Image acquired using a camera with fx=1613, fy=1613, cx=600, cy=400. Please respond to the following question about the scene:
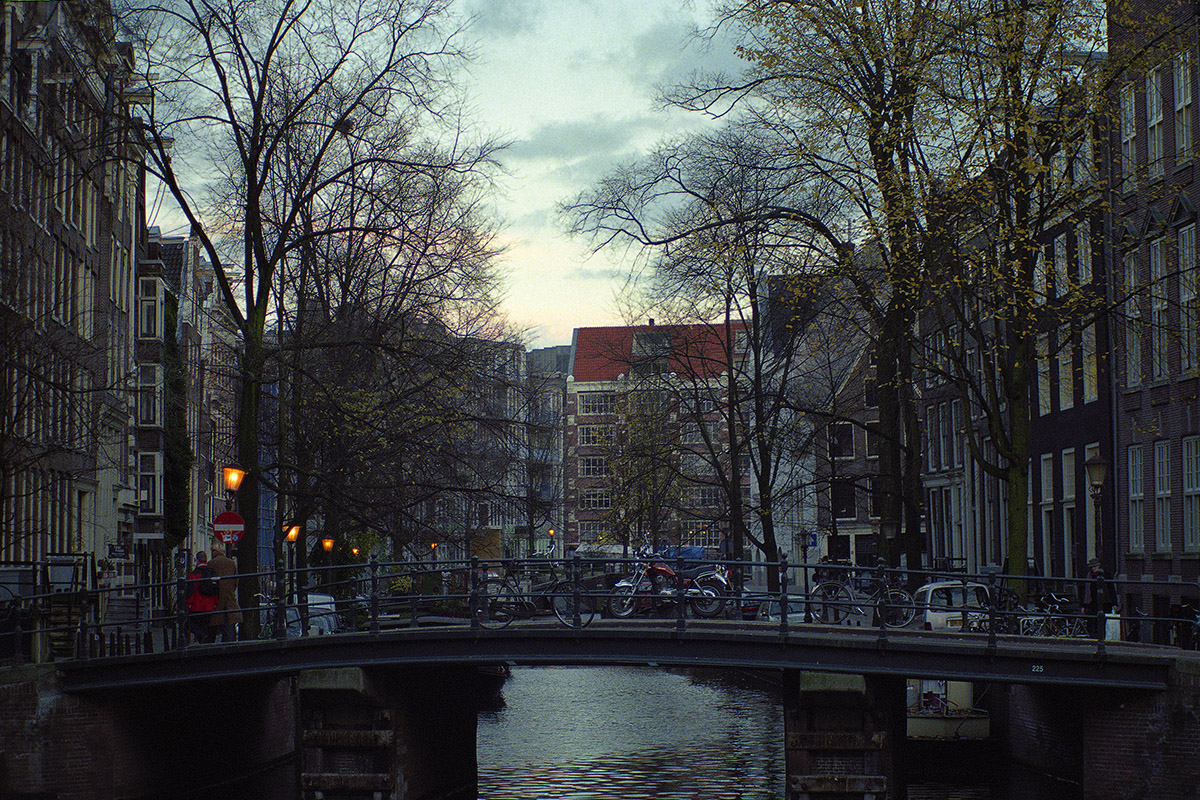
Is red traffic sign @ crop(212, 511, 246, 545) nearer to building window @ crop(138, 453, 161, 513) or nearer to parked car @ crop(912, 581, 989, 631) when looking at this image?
parked car @ crop(912, 581, 989, 631)

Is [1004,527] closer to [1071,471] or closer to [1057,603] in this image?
[1071,471]

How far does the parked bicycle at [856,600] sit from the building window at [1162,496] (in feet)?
32.5

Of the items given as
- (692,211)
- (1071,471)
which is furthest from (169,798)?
(1071,471)

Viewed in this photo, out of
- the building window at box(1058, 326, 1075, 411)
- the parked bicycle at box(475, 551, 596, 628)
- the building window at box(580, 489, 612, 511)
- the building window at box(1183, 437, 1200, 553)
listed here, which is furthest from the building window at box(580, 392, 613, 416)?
the parked bicycle at box(475, 551, 596, 628)

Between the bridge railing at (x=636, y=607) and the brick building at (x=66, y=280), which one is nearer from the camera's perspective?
the bridge railing at (x=636, y=607)

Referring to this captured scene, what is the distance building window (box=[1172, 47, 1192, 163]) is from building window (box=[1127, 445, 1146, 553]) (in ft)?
24.0

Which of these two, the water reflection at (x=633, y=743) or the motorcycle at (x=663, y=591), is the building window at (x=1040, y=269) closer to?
the motorcycle at (x=663, y=591)

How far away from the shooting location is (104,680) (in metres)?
22.6

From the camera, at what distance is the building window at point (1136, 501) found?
123ft

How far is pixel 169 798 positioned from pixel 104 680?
2.75 meters

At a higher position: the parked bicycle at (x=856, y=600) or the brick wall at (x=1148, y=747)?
the parked bicycle at (x=856, y=600)

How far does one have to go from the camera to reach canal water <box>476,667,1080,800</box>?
25219mm

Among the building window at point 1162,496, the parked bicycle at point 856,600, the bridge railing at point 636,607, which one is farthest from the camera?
the building window at point 1162,496

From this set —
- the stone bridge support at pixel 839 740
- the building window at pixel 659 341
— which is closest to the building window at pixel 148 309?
the building window at pixel 659 341
